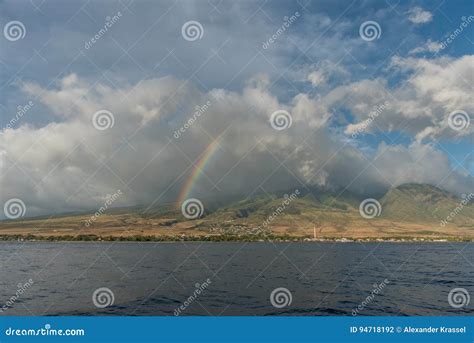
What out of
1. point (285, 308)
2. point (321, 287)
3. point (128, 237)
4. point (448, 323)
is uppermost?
point (128, 237)

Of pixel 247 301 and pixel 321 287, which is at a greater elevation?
pixel 321 287

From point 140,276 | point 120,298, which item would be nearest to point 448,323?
point 120,298

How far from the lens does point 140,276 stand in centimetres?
5281

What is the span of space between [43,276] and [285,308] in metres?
38.6

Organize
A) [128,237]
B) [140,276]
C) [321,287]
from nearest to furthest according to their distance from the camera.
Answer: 1. [321,287]
2. [140,276]
3. [128,237]

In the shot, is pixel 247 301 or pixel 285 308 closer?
pixel 285 308

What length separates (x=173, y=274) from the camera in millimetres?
56000

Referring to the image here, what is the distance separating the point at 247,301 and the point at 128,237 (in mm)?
166167

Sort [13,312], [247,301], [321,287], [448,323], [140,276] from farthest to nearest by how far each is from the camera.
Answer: [140,276], [321,287], [247,301], [13,312], [448,323]

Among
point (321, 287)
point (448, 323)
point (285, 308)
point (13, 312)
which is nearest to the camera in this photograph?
point (448, 323)

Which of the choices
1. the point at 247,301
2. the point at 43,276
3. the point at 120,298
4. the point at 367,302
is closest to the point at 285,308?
the point at 247,301

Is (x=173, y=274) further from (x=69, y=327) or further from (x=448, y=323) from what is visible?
(x=448, y=323)

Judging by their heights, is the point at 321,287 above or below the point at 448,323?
above

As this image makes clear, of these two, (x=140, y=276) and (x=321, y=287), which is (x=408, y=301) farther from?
(x=140, y=276)
